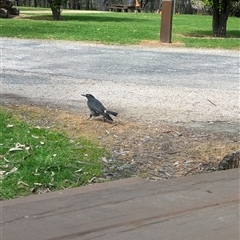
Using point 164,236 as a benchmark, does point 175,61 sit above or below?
below

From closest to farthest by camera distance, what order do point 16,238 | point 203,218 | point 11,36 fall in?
point 16,238 < point 203,218 < point 11,36

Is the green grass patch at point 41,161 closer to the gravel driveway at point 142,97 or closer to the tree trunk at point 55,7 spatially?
the gravel driveway at point 142,97

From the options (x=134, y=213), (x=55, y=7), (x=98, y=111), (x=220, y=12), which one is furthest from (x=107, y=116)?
(x=55, y=7)

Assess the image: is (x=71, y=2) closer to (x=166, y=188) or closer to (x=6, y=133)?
(x=6, y=133)

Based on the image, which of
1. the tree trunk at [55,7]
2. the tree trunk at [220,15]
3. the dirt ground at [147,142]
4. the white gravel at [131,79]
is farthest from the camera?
the tree trunk at [55,7]

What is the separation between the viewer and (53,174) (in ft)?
13.7

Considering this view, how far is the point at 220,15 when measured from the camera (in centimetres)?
1930

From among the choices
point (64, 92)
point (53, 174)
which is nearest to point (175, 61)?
point (64, 92)

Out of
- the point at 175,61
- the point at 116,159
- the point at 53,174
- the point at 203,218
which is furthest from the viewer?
the point at 175,61

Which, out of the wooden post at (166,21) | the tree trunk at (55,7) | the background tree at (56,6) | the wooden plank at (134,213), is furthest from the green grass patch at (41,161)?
the tree trunk at (55,7)

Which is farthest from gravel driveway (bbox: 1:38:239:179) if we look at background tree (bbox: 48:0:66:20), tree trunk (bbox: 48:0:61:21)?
tree trunk (bbox: 48:0:61:21)

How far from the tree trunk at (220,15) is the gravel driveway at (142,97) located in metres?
5.06

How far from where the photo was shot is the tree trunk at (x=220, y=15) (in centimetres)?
1866

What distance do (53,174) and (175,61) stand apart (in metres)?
8.49
